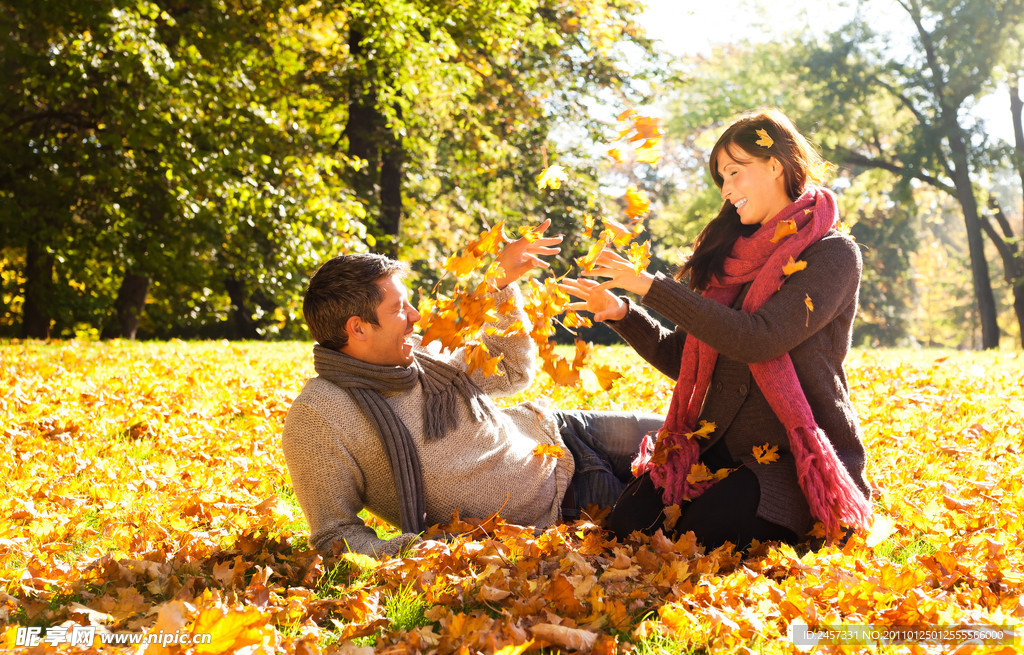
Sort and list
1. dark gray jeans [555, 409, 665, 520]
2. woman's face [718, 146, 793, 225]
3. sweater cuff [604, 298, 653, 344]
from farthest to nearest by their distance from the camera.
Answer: dark gray jeans [555, 409, 665, 520] → sweater cuff [604, 298, 653, 344] → woman's face [718, 146, 793, 225]

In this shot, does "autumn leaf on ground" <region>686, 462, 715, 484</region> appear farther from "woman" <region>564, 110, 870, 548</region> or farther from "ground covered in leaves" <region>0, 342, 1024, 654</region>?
"ground covered in leaves" <region>0, 342, 1024, 654</region>

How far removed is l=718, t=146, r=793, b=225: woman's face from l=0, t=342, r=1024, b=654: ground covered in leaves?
90 centimetres

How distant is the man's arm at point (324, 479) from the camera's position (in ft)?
9.18

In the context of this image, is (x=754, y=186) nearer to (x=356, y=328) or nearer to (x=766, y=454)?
(x=766, y=454)

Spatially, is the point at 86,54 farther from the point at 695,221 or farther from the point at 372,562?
the point at 695,221

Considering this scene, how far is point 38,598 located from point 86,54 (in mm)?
9695

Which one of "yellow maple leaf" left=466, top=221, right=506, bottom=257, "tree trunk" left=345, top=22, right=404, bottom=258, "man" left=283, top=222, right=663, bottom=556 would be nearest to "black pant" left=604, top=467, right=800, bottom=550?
"man" left=283, top=222, right=663, bottom=556

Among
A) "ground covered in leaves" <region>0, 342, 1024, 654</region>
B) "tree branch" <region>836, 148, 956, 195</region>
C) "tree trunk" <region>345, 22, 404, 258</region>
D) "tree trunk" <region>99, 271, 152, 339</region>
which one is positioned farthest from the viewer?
"tree branch" <region>836, 148, 956, 195</region>

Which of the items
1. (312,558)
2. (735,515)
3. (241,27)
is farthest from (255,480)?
(241,27)

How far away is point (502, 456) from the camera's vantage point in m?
3.12

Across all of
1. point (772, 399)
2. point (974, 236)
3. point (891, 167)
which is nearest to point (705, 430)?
point (772, 399)

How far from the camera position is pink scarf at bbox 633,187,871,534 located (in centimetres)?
281

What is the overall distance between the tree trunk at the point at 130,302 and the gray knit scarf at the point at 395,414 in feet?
41.9

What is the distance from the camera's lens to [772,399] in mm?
2893
